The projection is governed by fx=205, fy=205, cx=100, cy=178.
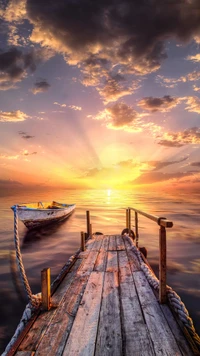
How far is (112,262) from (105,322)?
3.09 metres

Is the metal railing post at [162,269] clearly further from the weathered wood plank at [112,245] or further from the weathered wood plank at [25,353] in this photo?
the weathered wood plank at [112,245]

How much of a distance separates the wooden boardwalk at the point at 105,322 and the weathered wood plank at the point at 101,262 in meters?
0.53

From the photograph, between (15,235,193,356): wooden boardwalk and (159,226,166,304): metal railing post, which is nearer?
(15,235,193,356): wooden boardwalk

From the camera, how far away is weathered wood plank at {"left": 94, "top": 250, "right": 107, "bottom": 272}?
19.0ft

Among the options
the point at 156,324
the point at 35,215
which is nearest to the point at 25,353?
the point at 156,324

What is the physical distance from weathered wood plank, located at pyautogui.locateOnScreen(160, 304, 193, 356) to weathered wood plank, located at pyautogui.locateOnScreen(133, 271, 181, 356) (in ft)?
0.20

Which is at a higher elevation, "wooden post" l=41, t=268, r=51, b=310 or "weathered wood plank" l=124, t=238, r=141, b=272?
"wooden post" l=41, t=268, r=51, b=310

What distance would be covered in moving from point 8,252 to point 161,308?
12.4m

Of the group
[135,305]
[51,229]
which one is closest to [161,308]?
[135,305]

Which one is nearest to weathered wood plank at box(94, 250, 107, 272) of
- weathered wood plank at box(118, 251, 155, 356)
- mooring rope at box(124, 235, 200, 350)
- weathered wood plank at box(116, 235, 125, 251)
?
weathered wood plank at box(116, 235, 125, 251)

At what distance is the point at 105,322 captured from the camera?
10.6ft

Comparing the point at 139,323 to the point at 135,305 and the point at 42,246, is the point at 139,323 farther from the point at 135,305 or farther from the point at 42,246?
the point at 42,246

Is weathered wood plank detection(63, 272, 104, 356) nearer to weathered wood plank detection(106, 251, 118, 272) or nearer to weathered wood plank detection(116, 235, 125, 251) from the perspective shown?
weathered wood plank detection(106, 251, 118, 272)

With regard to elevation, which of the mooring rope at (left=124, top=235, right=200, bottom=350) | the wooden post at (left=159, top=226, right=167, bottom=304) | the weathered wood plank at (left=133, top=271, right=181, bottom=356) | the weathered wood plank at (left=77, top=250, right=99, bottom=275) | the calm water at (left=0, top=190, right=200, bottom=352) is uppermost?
the wooden post at (left=159, top=226, right=167, bottom=304)
